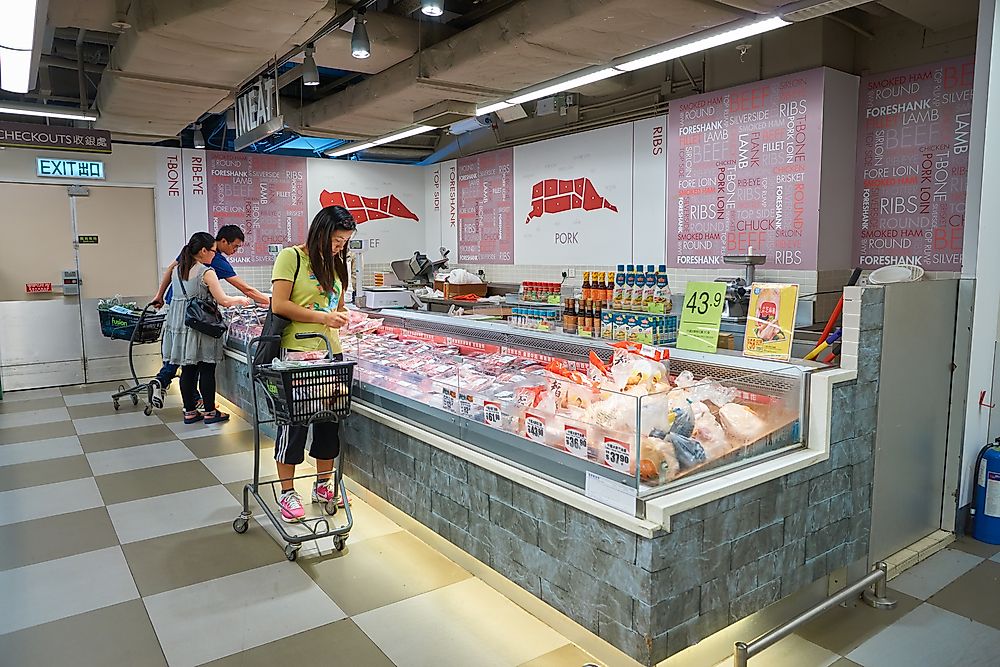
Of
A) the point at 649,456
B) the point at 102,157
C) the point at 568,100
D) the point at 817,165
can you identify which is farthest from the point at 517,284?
the point at 649,456

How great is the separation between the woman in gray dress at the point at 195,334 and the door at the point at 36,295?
275 cm

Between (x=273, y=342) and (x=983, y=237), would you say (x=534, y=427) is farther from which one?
(x=983, y=237)

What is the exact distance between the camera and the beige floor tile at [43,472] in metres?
4.84

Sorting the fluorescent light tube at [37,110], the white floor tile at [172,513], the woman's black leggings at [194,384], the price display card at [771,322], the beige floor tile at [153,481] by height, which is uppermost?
the fluorescent light tube at [37,110]

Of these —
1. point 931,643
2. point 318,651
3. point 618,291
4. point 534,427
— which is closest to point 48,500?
point 318,651

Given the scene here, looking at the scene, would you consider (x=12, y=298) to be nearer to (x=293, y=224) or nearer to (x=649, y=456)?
(x=293, y=224)

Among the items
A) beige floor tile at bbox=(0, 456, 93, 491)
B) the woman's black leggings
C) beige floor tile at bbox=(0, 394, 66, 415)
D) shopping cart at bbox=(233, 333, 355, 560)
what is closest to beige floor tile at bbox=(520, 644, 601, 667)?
shopping cart at bbox=(233, 333, 355, 560)

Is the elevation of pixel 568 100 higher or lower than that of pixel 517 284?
higher

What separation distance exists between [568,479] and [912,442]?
2043 mm

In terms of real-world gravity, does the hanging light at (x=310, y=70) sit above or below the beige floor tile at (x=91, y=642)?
above

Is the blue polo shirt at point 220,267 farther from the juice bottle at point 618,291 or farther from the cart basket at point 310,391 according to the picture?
the juice bottle at point 618,291

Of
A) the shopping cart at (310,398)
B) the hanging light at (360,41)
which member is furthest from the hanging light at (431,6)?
the shopping cart at (310,398)

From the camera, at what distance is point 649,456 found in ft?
7.97

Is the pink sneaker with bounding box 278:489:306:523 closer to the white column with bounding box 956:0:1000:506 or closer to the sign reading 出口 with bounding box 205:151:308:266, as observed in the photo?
the white column with bounding box 956:0:1000:506
